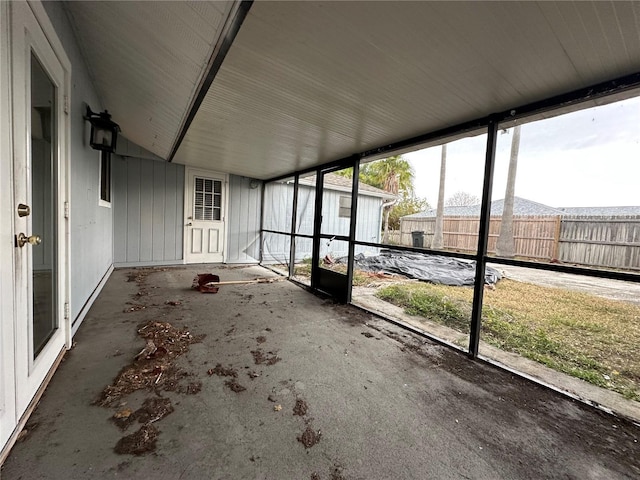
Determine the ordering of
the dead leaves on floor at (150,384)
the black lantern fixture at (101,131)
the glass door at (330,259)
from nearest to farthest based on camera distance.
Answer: the dead leaves on floor at (150,384) < the black lantern fixture at (101,131) < the glass door at (330,259)

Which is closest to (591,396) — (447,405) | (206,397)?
(447,405)

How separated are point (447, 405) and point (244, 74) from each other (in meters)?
2.62

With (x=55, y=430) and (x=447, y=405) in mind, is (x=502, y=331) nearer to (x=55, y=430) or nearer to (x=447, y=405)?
(x=447, y=405)

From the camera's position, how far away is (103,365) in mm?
1935

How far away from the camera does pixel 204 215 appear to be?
6.15 meters

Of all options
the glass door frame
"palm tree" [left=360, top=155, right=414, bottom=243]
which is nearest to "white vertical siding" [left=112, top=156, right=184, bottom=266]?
the glass door frame

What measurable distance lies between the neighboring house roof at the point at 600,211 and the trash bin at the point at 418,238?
4.40 feet

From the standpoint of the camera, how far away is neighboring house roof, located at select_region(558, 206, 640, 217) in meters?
1.76

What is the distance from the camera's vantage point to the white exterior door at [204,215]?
593cm

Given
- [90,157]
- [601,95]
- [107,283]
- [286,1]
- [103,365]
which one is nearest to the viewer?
[286,1]

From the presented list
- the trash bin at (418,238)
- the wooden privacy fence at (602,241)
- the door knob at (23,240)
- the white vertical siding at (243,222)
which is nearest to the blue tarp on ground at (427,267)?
the trash bin at (418,238)

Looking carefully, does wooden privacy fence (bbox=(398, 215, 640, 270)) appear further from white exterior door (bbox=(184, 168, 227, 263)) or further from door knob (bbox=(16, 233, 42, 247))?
white exterior door (bbox=(184, 168, 227, 263))

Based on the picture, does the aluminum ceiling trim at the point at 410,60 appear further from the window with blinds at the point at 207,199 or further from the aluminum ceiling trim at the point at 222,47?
the window with blinds at the point at 207,199

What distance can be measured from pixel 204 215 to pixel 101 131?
11.7ft
